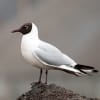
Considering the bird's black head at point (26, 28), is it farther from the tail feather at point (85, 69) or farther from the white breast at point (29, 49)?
the tail feather at point (85, 69)

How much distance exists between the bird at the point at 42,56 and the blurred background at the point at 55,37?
218 centimetres

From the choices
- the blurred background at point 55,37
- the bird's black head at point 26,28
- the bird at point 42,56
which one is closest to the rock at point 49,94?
the bird at point 42,56

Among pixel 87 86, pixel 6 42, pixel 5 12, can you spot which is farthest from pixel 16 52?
pixel 87 86

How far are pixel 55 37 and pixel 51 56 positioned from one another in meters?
3.45

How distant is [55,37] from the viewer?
20.4 feet

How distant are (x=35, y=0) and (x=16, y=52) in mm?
1310

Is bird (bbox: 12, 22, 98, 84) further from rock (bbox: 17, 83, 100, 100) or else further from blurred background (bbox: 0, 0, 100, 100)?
blurred background (bbox: 0, 0, 100, 100)

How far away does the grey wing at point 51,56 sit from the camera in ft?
9.04

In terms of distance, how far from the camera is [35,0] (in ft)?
23.4

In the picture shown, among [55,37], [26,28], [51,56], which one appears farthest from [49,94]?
[55,37]

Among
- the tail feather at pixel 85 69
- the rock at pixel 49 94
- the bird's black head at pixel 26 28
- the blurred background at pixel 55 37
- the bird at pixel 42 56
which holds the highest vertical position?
the blurred background at pixel 55 37

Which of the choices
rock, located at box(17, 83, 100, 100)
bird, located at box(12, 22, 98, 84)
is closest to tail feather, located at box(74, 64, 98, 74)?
bird, located at box(12, 22, 98, 84)

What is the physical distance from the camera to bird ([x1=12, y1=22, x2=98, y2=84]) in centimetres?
274

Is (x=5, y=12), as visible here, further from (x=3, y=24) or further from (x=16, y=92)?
(x=16, y=92)
